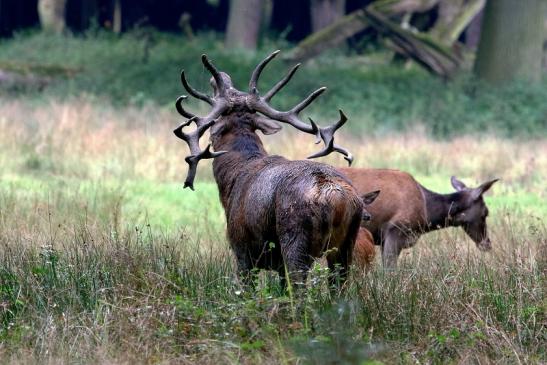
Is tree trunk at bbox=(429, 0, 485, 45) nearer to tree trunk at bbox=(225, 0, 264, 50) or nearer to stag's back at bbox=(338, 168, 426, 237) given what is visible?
tree trunk at bbox=(225, 0, 264, 50)

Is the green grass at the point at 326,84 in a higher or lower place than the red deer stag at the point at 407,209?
higher

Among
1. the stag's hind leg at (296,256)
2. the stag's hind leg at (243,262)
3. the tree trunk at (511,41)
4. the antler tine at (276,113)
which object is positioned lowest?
the stag's hind leg at (243,262)

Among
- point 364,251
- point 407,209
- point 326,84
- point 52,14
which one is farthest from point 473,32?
point 364,251

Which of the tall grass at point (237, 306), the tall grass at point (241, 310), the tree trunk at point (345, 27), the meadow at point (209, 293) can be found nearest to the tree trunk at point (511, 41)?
the tree trunk at point (345, 27)

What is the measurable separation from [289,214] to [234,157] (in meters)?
1.62

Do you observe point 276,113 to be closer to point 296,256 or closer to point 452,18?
point 296,256

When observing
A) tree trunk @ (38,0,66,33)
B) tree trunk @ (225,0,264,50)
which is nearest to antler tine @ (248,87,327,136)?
tree trunk @ (225,0,264,50)

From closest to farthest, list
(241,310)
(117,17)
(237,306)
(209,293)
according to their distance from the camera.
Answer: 1. (241,310)
2. (237,306)
3. (209,293)
4. (117,17)

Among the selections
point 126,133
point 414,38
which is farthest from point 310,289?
point 414,38

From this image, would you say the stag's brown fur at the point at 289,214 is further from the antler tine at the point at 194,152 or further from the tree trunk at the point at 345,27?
the tree trunk at the point at 345,27

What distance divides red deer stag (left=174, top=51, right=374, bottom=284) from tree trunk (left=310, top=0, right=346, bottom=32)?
1009 inches

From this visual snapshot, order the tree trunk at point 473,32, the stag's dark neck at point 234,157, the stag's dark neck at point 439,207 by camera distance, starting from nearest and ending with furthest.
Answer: the stag's dark neck at point 234,157, the stag's dark neck at point 439,207, the tree trunk at point 473,32

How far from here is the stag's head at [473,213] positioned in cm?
1272

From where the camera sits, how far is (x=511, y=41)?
26172 mm
